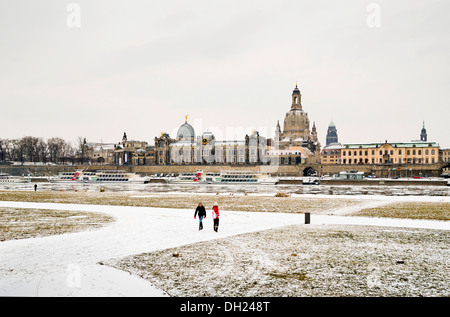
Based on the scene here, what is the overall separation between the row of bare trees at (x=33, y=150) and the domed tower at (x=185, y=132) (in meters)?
45.9

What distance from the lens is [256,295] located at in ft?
31.3

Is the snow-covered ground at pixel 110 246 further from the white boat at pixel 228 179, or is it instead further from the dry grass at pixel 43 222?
the white boat at pixel 228 179

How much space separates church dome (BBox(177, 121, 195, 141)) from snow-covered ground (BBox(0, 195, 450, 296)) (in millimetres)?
142611

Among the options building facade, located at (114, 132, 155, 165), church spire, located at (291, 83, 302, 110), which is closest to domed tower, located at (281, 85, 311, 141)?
church spire, located at (291, 83, 302, 110)

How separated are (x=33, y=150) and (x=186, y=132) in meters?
62.4

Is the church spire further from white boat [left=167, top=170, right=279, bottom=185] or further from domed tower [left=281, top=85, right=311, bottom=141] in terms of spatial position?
white boat [left=167, top=170, right=279, bottom=185]

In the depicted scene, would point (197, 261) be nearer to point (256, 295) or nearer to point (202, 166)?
point (256, 295)

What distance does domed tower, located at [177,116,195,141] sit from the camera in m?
169

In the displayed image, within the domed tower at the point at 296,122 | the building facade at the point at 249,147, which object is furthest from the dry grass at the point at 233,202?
the domed tower at the point at 296,122

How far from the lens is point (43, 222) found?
71.8 ft

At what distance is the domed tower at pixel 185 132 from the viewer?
16925 cm

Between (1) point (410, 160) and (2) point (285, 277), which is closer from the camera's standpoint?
(2) point (285, 277)

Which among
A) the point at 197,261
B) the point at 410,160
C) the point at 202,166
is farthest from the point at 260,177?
the point at 197,261
